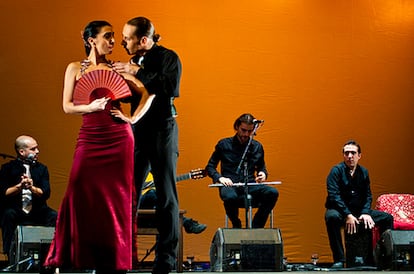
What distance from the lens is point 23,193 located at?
19.2 feet

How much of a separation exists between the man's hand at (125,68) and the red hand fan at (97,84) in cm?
7

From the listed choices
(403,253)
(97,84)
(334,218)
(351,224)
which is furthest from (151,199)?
(97,84)

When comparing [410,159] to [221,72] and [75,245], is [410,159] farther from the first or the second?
[75,245]

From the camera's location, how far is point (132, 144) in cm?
343

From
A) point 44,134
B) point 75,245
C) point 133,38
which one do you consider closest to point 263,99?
point 44,134

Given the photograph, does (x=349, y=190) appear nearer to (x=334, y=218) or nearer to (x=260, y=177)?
(x=334, y=218)

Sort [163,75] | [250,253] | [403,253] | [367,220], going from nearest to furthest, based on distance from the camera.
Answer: [163,75]
[250,253]
[403,253]
[367,220]

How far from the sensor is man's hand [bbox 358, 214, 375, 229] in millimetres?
6156

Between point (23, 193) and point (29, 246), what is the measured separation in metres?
0.61

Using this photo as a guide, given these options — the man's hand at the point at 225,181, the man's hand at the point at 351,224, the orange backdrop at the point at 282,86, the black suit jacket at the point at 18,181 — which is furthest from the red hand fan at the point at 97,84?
the orange backdrop at the point at 282,86

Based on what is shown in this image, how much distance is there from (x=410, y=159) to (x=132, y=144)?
4.89 m

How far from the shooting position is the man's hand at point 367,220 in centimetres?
616

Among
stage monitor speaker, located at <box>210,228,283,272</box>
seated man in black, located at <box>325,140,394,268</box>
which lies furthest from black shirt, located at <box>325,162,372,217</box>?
stage monitor speaker, located at <box>210,228,283,272</box>

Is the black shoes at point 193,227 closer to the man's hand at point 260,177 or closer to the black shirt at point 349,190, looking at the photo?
the man's hand at point 260,177
